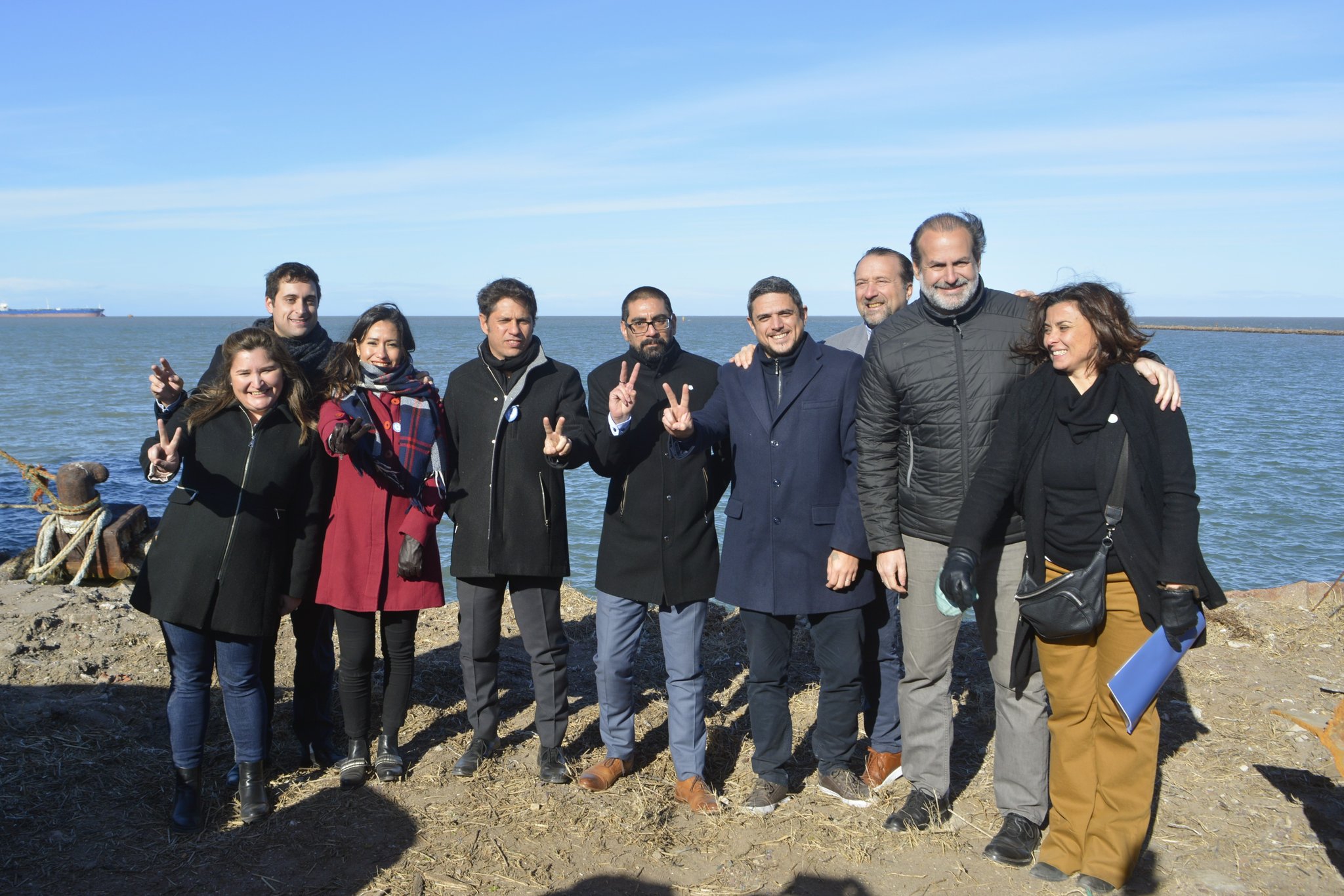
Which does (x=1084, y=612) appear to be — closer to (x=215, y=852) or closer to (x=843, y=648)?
(x=843, y=648)

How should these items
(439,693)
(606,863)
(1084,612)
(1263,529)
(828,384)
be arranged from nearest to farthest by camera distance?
1. (1084,612)
2. (606,863)
3. (828,384)
4. (439,693)
5. (1263,529)

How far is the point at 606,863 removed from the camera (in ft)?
13.0

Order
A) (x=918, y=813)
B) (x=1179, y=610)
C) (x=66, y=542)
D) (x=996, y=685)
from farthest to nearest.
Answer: (x=66, y=542), (x=918, y=813), (x=996, y=685), (x=1179, y=610)

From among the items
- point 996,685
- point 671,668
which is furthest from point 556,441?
point 996,685

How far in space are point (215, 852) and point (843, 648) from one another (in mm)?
2757

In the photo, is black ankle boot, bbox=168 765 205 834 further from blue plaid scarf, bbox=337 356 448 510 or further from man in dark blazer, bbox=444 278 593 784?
blue plaid scarf, bbox=337 356 448 510

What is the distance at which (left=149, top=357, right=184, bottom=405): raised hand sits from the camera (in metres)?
4.05

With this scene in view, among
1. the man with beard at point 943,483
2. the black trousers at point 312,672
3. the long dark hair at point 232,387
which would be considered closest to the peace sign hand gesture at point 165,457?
the long dark hair at point 232,387

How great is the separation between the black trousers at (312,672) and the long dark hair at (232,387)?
0.95 meters

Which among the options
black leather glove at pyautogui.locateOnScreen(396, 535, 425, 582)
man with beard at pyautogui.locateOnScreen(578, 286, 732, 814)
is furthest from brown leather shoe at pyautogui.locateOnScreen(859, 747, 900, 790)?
black leather glove at pyautogui.locateOnScreen(396, 535, 425, 582)

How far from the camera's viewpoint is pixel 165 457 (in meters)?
3.91

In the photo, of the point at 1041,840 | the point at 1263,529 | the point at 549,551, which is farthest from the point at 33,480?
the point at 1263,529

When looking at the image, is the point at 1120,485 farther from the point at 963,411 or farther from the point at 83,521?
the point at 83,521

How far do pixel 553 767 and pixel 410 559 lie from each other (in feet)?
4.06
